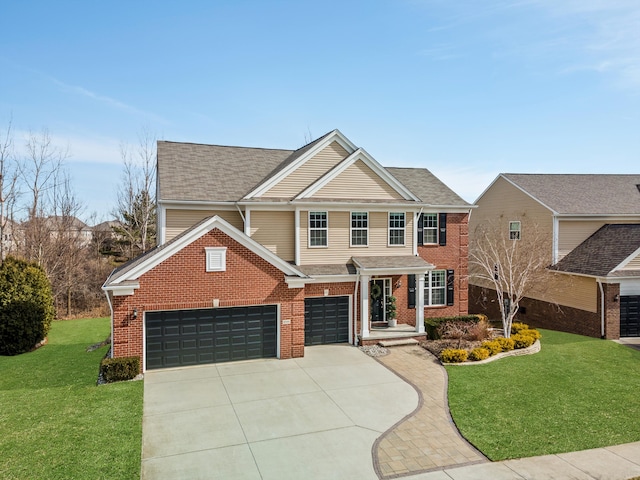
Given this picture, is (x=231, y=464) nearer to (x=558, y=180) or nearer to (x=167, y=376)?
(x=167, y=376)

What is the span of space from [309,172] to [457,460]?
13587 mm

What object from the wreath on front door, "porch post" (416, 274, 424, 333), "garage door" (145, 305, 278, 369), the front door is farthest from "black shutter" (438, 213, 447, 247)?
"garage door" (145, 305, 278, 369)

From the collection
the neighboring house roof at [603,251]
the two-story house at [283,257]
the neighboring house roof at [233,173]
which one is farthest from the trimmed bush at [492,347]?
the neighboring house roof at [233,173]

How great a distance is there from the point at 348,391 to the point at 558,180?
Answer: 2254cm

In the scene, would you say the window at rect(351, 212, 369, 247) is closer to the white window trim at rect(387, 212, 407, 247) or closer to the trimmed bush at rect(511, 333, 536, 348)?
the white window trim at rect(387, 212, 407, 247)

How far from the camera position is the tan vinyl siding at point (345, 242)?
18.6 metres

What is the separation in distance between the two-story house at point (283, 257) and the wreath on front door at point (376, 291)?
5 cm

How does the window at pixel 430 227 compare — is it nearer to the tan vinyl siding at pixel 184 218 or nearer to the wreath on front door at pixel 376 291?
the wreath on front door at pixel 376 291

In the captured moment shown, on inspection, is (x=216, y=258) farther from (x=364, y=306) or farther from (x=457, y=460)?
(x=457, y=460)

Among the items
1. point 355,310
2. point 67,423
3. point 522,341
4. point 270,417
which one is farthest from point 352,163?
point 67,423

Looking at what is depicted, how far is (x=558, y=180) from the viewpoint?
89.9 ft

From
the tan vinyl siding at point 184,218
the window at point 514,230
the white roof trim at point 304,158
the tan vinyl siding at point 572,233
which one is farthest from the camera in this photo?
the window at point 514,230

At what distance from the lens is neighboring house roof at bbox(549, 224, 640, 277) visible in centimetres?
2022

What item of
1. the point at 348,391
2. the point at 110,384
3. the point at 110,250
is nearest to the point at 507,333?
the point at 348,391
